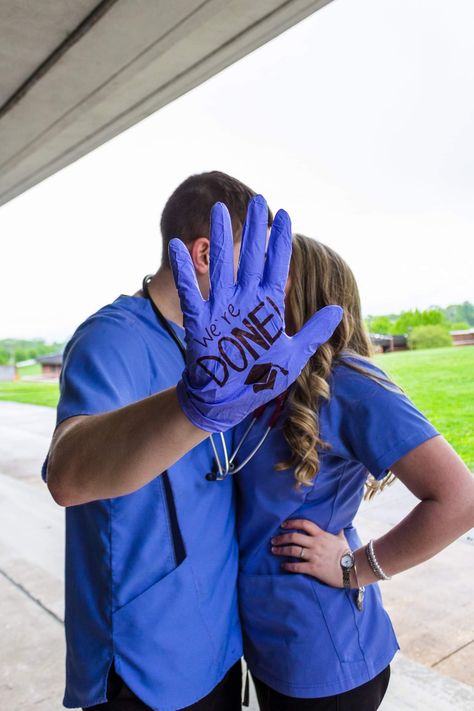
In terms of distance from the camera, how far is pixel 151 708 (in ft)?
3.28

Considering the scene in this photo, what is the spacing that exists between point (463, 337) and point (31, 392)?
42.4 ft

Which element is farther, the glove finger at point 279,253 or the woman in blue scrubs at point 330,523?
the woman in blue scrubs at point 330,523

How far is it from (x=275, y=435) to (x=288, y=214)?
1.56 feet

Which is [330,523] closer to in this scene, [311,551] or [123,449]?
[311,551]

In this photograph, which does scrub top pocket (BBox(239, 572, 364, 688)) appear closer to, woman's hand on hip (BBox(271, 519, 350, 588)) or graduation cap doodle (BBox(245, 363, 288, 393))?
woman's hand on hip (BBox(271, 519, 350, 588))

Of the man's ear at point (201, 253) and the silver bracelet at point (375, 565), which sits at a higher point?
the man's ear at point (201, 253)

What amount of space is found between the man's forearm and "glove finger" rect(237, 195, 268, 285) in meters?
0.16

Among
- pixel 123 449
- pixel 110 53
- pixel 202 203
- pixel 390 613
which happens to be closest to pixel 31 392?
pixel 110 53

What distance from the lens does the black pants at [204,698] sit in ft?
3.28

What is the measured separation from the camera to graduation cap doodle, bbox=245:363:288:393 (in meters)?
0.69

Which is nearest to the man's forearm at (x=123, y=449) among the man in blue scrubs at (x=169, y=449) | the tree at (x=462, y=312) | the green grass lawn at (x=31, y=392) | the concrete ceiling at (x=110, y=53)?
the man in blue scrubs at (x=169, y=449)

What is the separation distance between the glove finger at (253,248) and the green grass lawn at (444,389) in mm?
4719

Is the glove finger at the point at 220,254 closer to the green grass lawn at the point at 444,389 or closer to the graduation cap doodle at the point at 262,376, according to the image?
the graduation cap doodle at the point at 262,376

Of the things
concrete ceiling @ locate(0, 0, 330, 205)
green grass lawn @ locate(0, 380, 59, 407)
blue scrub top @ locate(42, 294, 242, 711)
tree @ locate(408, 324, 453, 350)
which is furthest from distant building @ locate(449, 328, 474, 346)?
green grass lawn @ locate(0, 380, 59, 407)
